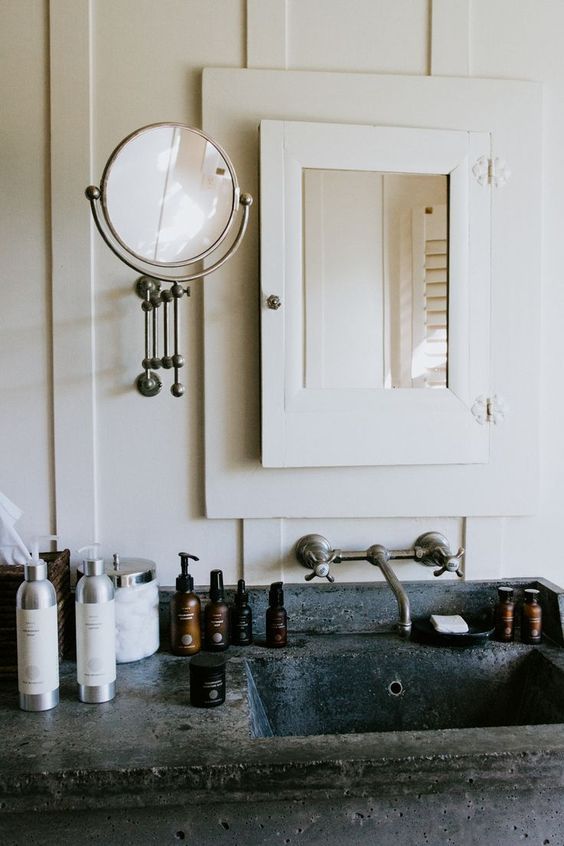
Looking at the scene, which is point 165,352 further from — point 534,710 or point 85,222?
point 534,710

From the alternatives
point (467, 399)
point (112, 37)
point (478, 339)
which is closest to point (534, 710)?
point (467, 399)

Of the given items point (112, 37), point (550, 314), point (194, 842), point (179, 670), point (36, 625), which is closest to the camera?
point (194, 842)

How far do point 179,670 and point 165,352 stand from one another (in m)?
0.71

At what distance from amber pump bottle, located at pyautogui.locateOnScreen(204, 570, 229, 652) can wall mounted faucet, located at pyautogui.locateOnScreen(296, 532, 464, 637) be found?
0.68 feet

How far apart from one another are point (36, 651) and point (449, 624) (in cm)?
94

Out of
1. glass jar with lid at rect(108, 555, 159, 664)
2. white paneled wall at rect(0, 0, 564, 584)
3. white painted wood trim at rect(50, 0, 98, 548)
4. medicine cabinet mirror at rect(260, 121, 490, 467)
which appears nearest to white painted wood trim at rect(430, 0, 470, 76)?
white paneled wall at rect(0, 0, 564, 584)

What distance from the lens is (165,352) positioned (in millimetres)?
1626

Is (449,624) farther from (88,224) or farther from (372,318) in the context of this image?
(88,224)

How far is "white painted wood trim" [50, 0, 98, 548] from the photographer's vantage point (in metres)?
1.68

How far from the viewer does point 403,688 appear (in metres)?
1.64

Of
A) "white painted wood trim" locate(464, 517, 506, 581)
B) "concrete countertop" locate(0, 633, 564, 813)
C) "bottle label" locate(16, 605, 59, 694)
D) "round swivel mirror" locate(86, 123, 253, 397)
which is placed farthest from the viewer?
"white painted wood trim" locate(464, 517, 506, 581)

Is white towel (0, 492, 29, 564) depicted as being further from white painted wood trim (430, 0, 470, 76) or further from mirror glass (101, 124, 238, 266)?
white painted wood trim (430, 0, 470, 76)

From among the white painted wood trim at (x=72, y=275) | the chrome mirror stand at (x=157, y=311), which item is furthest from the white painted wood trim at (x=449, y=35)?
the white painted wood trim at (x=72, y=275)

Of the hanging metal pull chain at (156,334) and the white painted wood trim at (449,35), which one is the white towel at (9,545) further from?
the white painted wood trim at (449,35)
